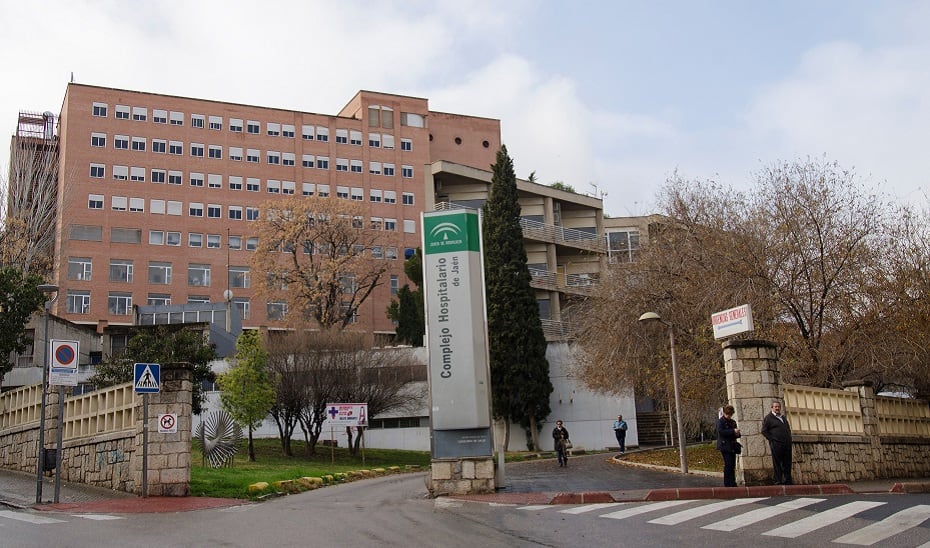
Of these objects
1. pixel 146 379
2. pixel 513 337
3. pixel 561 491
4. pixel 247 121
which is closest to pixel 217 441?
pixel 146 379

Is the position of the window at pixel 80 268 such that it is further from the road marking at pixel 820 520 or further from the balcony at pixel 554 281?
the road marking at pixel 820 520

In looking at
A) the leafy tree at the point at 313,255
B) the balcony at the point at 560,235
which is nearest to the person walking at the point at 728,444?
the leafy tree at the point at 313,255

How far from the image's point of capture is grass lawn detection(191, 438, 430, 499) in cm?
1930

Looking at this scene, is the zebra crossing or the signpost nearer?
the zebra crossing

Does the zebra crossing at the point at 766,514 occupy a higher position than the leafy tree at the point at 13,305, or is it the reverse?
the leafy tree at the point at 13,305

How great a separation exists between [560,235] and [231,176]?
25.3 meters

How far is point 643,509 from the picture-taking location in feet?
43.6

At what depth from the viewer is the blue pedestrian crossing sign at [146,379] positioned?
1706 centimetres

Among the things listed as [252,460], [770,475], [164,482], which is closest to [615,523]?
[770,475]

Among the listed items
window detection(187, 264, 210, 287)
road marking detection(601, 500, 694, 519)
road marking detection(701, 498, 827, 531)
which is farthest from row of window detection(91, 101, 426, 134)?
road marking detection(701, 498, 827, 531)

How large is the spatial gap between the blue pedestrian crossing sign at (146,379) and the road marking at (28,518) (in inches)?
118

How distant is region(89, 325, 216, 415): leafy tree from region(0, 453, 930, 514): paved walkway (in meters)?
12.1

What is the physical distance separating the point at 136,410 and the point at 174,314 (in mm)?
42407

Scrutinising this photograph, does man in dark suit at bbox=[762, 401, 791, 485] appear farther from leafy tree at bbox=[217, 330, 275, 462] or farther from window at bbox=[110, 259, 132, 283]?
window at bbox=[110, 259, 132, 283]
